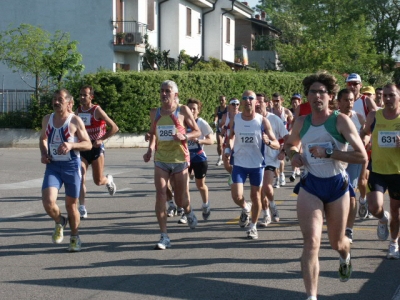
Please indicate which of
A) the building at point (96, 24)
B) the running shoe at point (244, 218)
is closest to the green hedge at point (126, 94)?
the building at point (96, 24)

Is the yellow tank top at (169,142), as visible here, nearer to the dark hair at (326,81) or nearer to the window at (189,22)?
the dark hair at (326,81)

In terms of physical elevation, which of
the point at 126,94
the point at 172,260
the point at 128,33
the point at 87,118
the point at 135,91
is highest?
the point at 128,33

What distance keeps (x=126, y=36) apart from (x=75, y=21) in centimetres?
226

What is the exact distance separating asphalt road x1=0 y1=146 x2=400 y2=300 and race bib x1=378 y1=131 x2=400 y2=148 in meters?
1.29

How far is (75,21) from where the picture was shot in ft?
113

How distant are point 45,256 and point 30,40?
67.0ft

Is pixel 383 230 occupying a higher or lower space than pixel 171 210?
higher

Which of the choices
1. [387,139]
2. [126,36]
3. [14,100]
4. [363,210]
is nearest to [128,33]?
[126,36]

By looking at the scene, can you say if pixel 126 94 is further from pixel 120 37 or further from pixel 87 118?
pixel 87 118

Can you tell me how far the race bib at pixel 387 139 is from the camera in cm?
901

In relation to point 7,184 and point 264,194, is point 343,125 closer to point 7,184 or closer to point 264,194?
point 264,194

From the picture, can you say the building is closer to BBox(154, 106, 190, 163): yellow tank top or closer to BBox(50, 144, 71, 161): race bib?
BBox(154, 106, 190, 163): yellow tank top

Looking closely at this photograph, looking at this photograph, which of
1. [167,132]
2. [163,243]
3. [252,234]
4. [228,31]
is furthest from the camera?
[228,31]

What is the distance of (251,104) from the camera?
10633 mm
